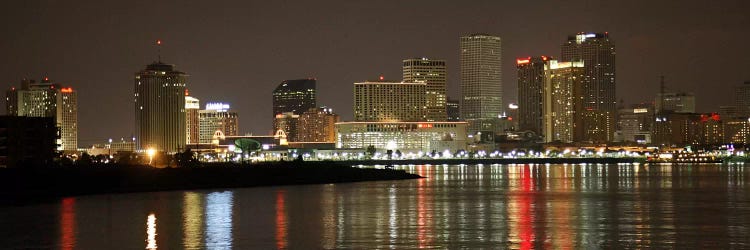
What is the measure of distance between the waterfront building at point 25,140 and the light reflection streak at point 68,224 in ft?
155

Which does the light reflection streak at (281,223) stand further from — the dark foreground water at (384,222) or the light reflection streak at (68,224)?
the light reflection streak at (68,224)

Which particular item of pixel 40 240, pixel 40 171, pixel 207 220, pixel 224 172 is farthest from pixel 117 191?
pixel 40 240

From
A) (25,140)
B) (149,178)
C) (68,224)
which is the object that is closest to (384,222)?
(68,224)

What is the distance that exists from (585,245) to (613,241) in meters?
1.80

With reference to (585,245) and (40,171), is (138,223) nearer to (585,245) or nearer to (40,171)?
(585,245)

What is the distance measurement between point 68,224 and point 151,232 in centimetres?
700

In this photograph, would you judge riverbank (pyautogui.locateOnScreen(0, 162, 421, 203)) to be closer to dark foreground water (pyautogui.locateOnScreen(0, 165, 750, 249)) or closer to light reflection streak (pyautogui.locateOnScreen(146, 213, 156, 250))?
dark foreground water (pyautogui.locateOnScreen(0, 165, 750, 249))

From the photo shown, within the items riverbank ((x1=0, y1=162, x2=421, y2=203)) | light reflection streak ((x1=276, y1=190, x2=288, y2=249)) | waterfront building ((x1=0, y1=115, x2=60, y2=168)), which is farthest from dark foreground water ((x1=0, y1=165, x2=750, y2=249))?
waterfront building ((x1=0, y1=115, x2=60, y2=168))

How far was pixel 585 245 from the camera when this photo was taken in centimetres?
3909

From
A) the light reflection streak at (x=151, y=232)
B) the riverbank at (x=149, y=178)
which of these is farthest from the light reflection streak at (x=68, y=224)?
the riverbank at (x=149, y=178)

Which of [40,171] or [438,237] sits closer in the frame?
[438,237]

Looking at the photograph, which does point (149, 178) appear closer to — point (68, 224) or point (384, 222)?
point (68, 224)

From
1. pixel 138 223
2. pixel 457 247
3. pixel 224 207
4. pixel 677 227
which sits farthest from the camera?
pixel 224 207

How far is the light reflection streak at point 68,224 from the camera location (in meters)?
41.7
